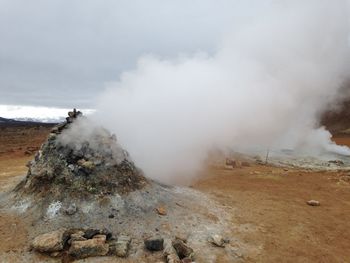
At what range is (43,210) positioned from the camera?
8438 millimetres

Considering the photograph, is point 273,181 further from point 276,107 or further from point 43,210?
point 43,210

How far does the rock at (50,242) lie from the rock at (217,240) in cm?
309

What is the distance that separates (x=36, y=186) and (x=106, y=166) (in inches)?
70.1

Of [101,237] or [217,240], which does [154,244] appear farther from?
[217,240]

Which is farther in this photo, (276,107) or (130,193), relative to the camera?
A: (276,107)

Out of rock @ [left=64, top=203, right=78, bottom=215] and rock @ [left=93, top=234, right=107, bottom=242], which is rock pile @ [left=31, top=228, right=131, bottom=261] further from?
rock @ [left=64, top=203, right=78, bottom=215]

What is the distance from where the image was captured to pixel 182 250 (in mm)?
7324

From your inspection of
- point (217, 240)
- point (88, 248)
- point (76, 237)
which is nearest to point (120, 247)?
point (88, 248)

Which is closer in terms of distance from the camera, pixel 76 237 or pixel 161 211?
pixel 76 237

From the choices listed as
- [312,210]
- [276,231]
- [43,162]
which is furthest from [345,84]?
[43,162]

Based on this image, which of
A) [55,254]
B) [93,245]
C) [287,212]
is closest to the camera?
[55,254]

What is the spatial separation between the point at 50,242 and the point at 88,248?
78 centimetres

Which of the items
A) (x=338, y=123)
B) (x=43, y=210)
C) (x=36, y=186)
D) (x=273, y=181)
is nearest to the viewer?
(x=43, y=210)

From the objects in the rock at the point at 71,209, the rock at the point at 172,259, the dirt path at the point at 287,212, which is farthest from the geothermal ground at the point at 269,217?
the rock at the point at 71,209
